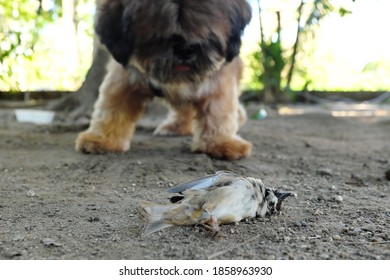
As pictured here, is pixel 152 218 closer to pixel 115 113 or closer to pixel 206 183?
pixel 206 183

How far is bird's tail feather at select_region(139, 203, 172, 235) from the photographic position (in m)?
2.08

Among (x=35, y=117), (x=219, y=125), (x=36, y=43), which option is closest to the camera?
(x=219, y=125)

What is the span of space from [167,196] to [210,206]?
1.86 feet

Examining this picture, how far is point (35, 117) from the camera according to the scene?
19.0 ft

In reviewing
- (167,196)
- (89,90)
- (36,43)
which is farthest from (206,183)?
(89,90)

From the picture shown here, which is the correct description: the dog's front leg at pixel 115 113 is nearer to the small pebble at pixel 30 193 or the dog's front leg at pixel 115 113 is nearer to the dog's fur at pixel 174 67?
the dog's fur at pixel 174 67

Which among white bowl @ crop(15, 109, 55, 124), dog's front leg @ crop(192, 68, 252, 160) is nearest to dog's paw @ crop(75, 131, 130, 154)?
dog's front leg @ crop(192, 68, 252, 160)

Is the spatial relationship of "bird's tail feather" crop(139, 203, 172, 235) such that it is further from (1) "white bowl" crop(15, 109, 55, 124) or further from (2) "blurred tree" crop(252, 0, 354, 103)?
(2) "blurred tree" crop(252, 0, 354, 103)

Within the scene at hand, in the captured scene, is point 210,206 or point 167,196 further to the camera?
point 167,196

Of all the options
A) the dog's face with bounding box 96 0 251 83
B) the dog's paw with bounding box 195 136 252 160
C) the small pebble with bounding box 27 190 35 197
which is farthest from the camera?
the dog's paw with bounding box 195 136 252 160

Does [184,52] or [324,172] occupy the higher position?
[184,52]

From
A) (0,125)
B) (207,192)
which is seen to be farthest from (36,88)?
(207,192)
